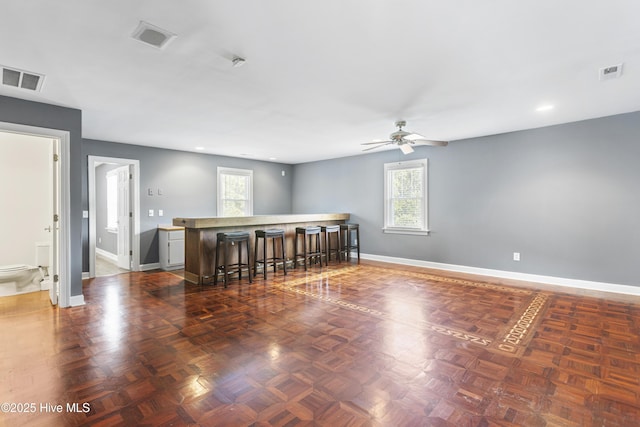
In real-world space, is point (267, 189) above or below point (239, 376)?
above

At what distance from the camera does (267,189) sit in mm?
7910

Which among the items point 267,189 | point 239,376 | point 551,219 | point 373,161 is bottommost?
point 239,376

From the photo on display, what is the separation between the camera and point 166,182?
6.14m

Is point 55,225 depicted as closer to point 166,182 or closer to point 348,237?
point 166,182

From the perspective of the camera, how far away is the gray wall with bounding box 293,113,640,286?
162 inches

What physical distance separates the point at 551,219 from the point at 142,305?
578 centimetres

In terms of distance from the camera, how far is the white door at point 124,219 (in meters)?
5.79

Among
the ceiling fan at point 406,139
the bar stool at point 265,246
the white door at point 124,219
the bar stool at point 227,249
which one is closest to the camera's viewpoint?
the ceiling fan at point 406,139

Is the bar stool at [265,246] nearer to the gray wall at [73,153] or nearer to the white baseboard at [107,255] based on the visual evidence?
the gray wall at [73,153]

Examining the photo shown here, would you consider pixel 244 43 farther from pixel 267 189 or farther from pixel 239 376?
pixel 267 189

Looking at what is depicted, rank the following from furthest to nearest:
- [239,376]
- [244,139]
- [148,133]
Result: [244,139] < [148,133] < [239,376]

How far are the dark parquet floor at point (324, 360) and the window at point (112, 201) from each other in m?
3.54

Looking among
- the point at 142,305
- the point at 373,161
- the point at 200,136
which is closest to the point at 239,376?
the point at 142,305

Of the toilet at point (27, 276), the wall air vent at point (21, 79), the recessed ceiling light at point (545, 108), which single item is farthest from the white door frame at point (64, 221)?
the recessed ceiling light at point (545, 108)
